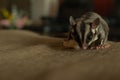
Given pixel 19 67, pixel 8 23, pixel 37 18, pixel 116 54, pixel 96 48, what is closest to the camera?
pixel 19 67

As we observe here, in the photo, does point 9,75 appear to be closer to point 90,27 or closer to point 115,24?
point 90,27

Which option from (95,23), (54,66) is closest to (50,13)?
(95,23)

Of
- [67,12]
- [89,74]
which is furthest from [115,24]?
[89,74]

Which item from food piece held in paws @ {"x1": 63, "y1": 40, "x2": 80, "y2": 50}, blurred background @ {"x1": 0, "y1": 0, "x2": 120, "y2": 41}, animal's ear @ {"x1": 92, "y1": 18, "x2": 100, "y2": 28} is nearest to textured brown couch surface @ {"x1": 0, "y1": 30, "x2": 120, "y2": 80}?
food piece held in paws @ {"x1": 63, "y1": 40, "x2": 80, "y2": 50}

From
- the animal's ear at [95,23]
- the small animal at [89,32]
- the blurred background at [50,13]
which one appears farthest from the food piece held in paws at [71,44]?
the blurred background at [50,13]

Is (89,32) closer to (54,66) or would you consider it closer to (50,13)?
(54,66)

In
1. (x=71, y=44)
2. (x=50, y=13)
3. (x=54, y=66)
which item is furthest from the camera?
(x=50, y=13)
